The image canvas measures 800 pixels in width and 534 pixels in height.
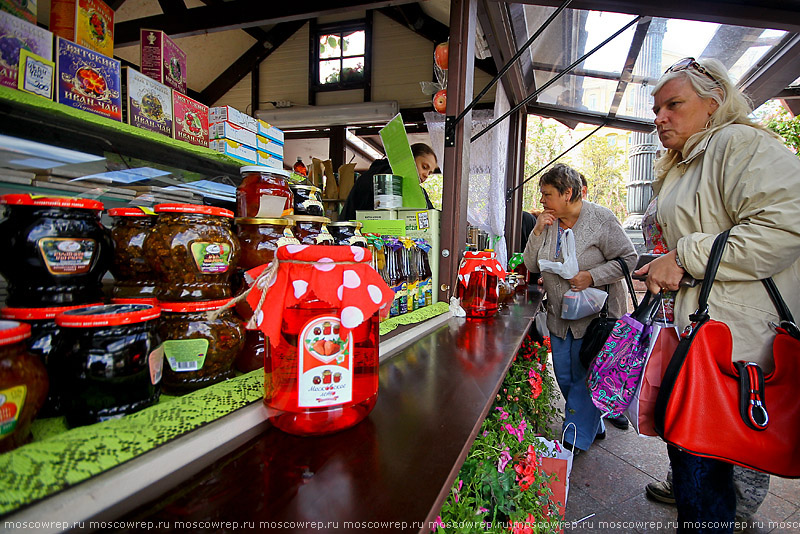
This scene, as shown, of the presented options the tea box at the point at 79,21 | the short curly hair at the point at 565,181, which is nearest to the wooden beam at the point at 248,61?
the short curly hair at the point at 565,181

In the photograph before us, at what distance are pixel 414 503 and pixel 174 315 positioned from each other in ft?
1.70

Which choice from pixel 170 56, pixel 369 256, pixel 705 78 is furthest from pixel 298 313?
pixel 705 78

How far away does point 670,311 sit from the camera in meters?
1.36

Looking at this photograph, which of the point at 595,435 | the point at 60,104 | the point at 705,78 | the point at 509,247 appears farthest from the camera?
the point at 509,247

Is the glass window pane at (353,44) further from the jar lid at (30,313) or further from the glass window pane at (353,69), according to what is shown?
the jar lid at (30,313)

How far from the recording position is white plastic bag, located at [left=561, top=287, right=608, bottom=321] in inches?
94.0

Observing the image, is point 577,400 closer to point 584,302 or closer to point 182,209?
point 584,302

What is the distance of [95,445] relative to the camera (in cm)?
49

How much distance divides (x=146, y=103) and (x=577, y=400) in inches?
110

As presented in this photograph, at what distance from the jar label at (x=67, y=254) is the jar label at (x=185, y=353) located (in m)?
0.18

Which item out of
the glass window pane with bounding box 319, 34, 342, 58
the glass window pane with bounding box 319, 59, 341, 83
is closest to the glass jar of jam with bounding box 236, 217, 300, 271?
the glass window pane with bounding box 319, 59, 341, 83

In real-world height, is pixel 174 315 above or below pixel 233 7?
below

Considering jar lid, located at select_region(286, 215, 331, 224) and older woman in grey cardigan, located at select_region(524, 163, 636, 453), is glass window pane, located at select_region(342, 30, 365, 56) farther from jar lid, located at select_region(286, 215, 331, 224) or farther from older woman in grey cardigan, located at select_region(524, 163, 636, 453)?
jar lid, located at select_region(286, 215, 331, 224)

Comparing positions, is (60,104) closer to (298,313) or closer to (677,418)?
(298,313)
